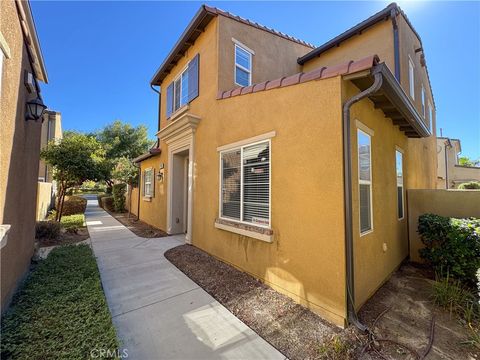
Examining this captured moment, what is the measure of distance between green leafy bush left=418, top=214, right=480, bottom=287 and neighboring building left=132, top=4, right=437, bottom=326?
2.54ft

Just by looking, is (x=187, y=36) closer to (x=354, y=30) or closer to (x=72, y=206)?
(x=354, y=30)

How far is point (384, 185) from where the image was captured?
4883 mm

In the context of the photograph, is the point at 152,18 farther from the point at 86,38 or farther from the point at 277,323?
the point at 277,323

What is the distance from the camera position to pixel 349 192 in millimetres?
3320

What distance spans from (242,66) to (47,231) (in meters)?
8.94

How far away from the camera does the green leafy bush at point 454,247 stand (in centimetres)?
421

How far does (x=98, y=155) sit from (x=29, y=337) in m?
9.73

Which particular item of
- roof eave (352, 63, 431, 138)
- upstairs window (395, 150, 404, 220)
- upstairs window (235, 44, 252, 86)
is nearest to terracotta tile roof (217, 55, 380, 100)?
roof eave (352, 63, 431, 138)

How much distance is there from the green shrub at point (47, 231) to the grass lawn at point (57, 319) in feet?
14.2

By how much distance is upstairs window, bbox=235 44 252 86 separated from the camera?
6.81 meters

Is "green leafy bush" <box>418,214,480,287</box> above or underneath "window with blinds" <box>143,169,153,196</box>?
underneath

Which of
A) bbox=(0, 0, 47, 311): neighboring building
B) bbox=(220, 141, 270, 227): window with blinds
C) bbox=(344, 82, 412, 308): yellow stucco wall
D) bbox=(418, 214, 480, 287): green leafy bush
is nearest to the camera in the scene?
bbox=(0, 0, 47, 311): neighboring building

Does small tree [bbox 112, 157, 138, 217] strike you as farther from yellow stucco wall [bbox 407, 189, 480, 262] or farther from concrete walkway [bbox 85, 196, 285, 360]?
yellow stucco wall [bbox 407, 189, 480, 262]

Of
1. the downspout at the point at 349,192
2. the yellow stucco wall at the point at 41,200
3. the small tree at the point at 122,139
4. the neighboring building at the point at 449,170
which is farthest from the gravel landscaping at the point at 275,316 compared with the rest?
the small tree at the point at 122,139
